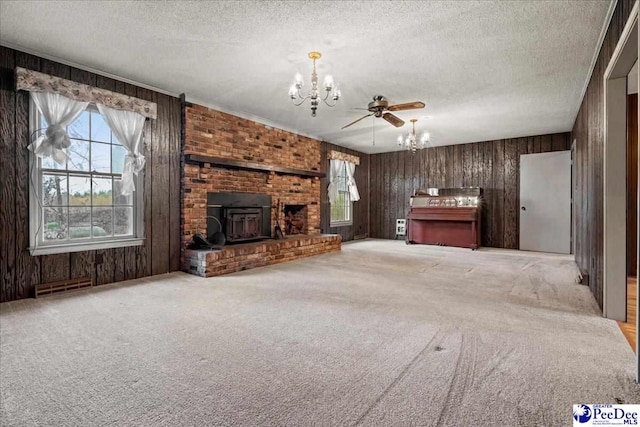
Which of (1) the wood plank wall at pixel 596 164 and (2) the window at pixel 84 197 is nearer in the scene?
(1) the wood plank wall at pixel 596 164

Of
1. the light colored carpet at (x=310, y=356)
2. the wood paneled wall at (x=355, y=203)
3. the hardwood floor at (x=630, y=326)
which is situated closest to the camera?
the light colored carpet at (x=310, y=356)

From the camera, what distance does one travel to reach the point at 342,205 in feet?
27.9

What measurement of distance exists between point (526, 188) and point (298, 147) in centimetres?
493

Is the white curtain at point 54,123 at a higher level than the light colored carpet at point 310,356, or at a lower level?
higher

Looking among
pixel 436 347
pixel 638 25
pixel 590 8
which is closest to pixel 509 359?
pixel 436 347

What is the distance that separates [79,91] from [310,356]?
3701mm

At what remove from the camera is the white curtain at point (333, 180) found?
787 cm

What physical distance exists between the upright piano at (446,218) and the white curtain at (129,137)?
592 centimetres

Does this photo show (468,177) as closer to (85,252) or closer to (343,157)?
(343,157)

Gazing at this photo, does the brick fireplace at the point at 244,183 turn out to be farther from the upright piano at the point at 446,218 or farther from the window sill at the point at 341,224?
the upright piano at the point at 446,218

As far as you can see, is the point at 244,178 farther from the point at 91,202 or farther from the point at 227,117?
the point at 91,202

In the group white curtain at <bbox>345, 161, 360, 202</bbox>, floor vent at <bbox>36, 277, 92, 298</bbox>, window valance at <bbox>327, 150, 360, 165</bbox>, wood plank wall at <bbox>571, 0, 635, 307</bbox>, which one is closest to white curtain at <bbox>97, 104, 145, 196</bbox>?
floor vent at <bbox>36, 277, 92, 298</bbox>

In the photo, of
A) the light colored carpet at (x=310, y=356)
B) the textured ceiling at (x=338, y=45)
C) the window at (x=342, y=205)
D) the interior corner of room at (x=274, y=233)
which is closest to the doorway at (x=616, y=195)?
the interior corner of room at (x=274, y=233)

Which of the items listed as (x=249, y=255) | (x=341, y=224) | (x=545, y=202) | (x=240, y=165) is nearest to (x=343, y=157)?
(x=341, y=224)
